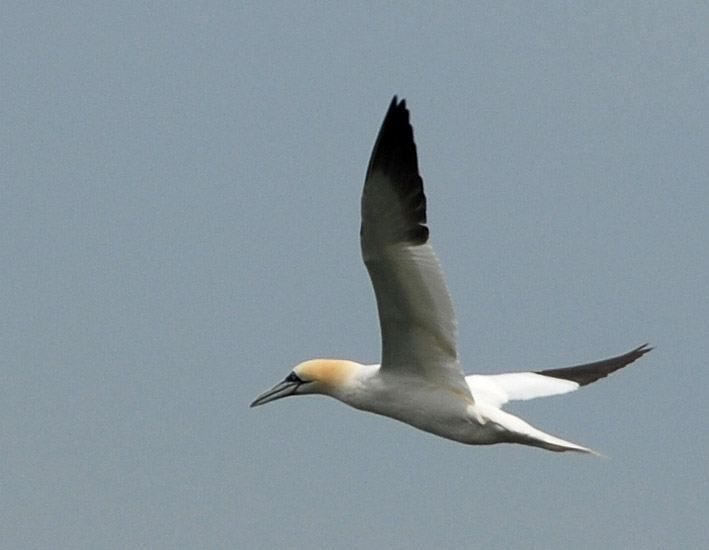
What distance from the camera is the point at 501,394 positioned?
56.6 feet

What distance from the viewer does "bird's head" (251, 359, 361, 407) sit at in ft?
52.0

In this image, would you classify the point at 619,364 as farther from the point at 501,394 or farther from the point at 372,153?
the point at 372,153

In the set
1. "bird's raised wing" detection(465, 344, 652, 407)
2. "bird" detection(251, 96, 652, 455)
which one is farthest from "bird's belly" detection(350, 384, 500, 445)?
"bird's raised wing" detection(465, 344, 652, 407)

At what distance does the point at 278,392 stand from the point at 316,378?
1.64ft

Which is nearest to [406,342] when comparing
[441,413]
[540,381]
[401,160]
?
[441,413]

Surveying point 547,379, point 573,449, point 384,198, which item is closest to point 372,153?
point 384,198

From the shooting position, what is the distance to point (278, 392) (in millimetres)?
16375

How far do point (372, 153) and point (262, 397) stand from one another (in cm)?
311

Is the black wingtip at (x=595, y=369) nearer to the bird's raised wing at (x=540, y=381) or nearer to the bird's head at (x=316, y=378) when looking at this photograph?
the bird's raised wing at (x=540, y=381)

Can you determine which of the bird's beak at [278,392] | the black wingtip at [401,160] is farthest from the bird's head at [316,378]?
the black wingtip at [401,160]

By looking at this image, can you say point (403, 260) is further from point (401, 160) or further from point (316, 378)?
point (316, 378)

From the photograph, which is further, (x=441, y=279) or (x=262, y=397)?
(x=262, y=397)

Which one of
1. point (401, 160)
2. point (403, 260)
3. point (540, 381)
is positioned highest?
point (401, 160)

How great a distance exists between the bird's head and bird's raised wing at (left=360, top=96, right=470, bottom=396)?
1.87ft
